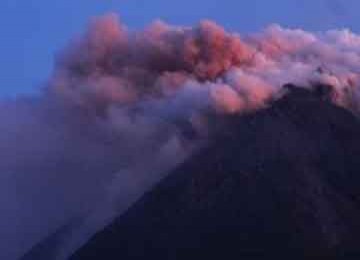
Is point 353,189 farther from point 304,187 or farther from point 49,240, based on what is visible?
point 49,240

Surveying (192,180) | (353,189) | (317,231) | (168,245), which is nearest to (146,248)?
(168,245)

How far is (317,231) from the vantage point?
4641 cm

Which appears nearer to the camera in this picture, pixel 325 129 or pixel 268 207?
pixel 268 207

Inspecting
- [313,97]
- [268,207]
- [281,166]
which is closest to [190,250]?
[268,207]

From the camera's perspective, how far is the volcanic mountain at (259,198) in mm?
46562

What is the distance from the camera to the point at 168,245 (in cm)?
4766

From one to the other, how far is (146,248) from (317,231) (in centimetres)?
961

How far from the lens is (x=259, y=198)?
4888 centimetres

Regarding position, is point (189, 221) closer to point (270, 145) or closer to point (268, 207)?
point (268, 207)

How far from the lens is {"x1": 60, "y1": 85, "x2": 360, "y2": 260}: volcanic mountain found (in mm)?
46562

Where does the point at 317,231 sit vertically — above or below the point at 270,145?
below

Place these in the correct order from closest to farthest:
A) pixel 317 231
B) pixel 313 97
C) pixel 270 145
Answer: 1. pixel 317 231
2. pixel 270 145
3. pixel 313 97

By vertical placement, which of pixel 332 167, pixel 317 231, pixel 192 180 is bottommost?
pixel 317 231

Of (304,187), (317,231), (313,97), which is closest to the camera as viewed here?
(317,231)
